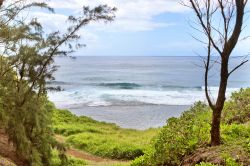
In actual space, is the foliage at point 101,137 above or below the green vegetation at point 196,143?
below

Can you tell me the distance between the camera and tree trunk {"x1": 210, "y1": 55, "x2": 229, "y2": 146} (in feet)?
27.8

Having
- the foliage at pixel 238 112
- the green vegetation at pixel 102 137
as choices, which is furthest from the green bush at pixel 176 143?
the green vegetation at pixel 102 137

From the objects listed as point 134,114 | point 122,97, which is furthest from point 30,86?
point 122,97

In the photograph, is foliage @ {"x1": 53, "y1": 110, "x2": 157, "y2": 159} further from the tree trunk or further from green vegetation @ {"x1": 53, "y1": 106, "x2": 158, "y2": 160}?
the tree trunk

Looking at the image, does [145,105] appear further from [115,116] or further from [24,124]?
[24,124]

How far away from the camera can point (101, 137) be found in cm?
2745

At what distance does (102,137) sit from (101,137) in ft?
0.23

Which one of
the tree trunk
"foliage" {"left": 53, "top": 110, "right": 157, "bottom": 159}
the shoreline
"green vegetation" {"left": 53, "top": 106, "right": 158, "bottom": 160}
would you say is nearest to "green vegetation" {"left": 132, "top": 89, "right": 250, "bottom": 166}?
the tree trunk

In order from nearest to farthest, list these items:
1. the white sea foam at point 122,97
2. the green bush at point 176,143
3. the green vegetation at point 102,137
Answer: the green bush at point 176,143, the green vegetation at point 102,137, the white sea foam at point 122,97

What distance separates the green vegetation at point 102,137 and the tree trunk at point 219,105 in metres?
9.27

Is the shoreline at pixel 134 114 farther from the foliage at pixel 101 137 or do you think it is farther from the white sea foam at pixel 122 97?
the white sea foam at pixel 122 97

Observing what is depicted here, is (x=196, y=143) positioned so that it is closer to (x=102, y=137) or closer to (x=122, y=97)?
(x=102, y=137)

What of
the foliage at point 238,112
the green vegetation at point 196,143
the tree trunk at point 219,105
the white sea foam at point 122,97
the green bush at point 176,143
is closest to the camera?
the green vegetation at point 196,143

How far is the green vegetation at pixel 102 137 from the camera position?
76.3 feet
